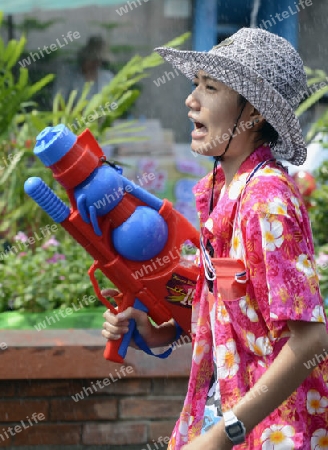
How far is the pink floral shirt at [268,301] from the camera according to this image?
1888 millimetres

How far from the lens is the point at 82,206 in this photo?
7.86 ft

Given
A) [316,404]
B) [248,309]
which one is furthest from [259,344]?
[316,404]

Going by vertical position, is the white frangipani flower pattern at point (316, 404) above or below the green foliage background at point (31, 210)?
above

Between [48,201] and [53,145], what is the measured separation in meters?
0.17

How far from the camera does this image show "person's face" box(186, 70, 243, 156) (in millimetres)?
2156

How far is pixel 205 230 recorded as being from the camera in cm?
213

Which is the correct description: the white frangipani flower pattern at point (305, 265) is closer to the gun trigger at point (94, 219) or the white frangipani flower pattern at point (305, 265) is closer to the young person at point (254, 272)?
the young person at point (254, 272)

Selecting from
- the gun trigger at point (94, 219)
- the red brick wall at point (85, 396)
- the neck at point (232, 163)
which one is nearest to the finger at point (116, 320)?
the gun trigger at point (94, 219)

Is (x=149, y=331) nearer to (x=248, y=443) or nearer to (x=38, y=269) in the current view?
(x=248, y=443)

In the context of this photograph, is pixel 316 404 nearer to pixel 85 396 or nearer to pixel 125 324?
pixel 125 324

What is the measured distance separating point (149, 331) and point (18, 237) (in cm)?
300

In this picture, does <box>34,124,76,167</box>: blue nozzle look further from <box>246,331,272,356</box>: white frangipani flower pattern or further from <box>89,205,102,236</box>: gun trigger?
<box>246,331,272,356</box>: white frangipani flower pattern

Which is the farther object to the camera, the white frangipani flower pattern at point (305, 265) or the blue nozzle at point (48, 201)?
Result: the blue nozzle at point (48, 201)

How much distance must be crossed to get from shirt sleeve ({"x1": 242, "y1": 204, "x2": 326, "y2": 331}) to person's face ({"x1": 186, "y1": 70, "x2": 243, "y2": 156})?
30cm
